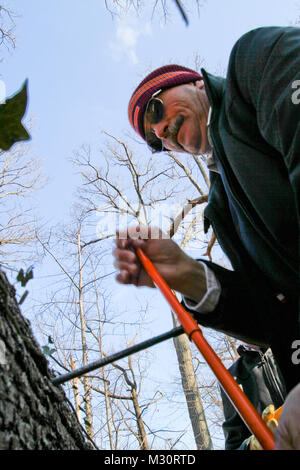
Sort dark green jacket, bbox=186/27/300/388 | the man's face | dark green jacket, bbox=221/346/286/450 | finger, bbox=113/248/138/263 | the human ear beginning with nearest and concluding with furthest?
dark green jacket, bbox=186/27/300/388 → finger, bbox=113/248/138/263 → the man's face → the human ear → dark green jacket, bbox=221/346/286/450

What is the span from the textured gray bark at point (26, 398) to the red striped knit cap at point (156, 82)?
1.81 meters

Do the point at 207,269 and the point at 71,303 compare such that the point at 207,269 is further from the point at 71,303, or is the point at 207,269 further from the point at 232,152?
the point at 71,303

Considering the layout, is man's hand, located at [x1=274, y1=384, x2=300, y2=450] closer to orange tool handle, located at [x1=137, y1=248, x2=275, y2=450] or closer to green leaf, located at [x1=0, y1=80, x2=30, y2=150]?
orange tool handle, located at [x1=137, y1=248, x2=275, y2=450]

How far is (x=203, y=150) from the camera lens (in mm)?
2176

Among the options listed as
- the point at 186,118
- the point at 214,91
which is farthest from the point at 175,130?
the point at 214,91

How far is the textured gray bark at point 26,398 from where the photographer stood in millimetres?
626

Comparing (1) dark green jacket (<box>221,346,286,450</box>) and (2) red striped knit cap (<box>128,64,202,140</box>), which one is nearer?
(2) red striped knit cap (<box>128,64,202,140</box>)

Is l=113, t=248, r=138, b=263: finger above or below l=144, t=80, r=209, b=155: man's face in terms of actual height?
below

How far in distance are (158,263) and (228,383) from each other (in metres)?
0.74

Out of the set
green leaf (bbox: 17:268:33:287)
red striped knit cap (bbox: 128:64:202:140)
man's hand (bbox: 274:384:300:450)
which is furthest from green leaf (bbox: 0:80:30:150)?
red striped knit cap (bbox: 128:64:202:140)

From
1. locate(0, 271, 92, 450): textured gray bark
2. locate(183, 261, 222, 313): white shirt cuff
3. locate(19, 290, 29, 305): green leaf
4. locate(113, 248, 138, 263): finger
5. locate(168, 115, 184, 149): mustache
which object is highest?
locate(168, 115, 184, 149): mustache

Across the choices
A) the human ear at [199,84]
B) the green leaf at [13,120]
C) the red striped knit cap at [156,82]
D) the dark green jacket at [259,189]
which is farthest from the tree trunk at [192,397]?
the green leaf at [13,120]

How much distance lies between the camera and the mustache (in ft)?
7.02

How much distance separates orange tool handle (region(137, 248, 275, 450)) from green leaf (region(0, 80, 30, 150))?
2.19 feet
